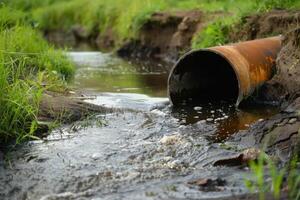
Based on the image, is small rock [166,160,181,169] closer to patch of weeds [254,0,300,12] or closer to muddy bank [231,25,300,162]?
muddy bank [231,25,300,162]

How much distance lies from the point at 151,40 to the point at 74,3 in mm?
7559

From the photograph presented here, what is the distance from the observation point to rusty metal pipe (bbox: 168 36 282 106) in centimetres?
602

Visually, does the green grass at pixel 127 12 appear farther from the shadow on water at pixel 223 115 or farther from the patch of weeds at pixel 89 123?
the patch of weeds at pixel 89 123

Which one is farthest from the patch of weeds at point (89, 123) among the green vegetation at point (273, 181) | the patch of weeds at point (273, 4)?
the patch of weeds at point (273, 4)

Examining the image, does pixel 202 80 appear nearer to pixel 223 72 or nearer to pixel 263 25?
pixel 223 72

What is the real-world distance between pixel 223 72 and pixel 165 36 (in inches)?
217

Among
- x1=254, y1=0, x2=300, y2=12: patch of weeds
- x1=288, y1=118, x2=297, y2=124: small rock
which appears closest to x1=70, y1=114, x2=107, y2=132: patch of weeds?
x1=288, y1=118, x2=297, y2=124: small rock

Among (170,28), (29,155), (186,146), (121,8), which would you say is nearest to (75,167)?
(29,155)

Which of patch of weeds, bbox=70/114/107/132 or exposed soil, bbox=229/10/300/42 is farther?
exposed soil, bbox=229/10/300/42

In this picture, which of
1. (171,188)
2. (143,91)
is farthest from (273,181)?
(143,91)

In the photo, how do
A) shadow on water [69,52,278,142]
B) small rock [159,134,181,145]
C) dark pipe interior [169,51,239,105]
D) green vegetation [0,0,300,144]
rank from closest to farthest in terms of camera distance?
small rock [159,134,181,145] → green vegetation [0,0,300,144] → shadow on water [69,52,278,142] → dark pipe interior [169,51,239,105]

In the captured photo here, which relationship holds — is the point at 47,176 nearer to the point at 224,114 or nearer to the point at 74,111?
the point at 74,111

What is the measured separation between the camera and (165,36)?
499 inches

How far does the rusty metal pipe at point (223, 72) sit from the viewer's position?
19.8 feet
